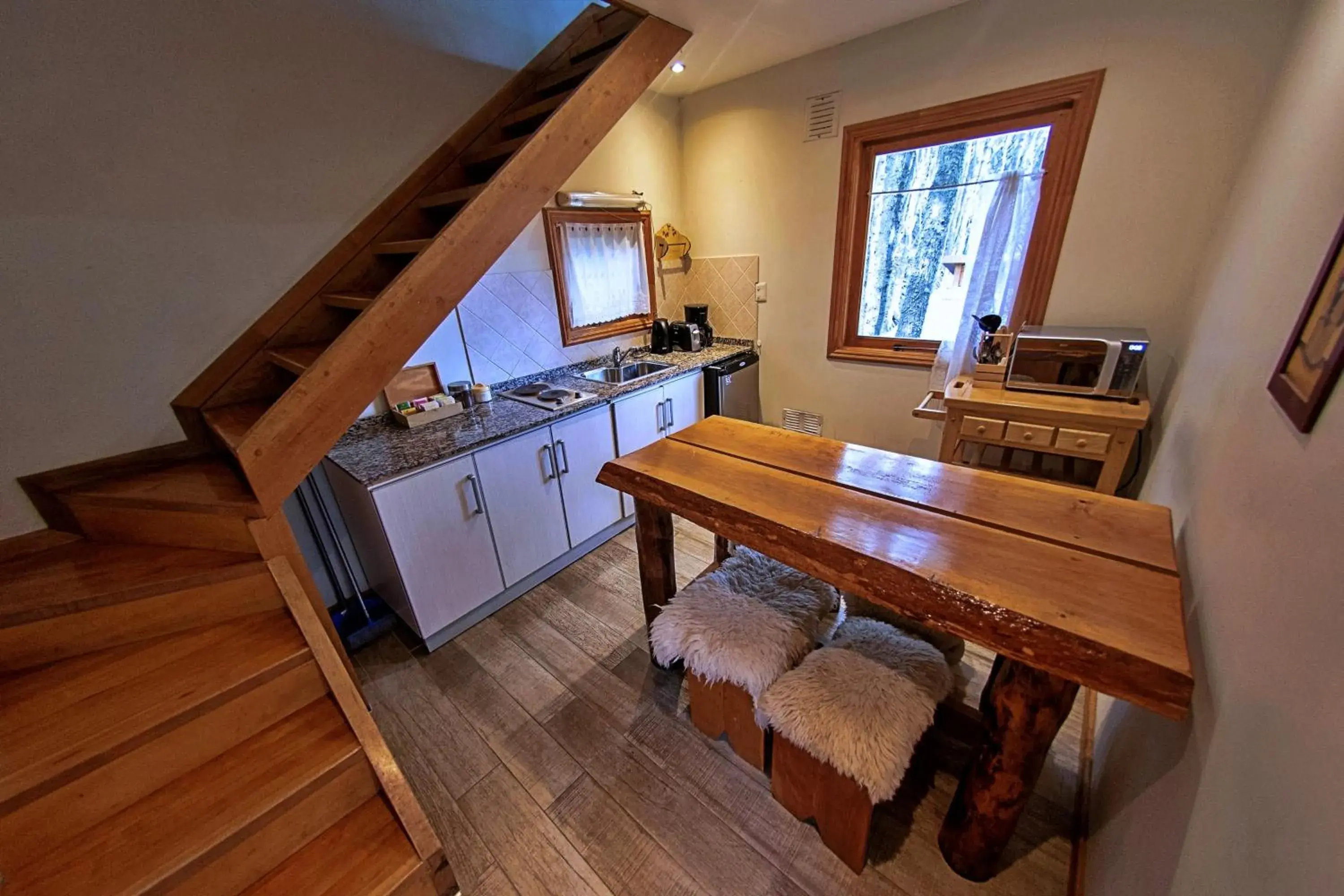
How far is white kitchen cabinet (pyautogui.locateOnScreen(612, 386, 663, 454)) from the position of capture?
2514 mm

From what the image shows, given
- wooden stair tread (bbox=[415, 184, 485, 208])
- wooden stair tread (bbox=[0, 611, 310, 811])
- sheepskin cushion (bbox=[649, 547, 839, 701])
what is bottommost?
sheepskin cushion (bbox=[649, 547, 839, 701])

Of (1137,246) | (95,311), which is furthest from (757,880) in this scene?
(1137,246)

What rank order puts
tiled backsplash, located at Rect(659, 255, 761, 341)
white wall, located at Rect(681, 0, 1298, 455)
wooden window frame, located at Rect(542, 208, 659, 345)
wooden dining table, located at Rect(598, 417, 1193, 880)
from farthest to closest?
tiled backsplash, located at Rect(659, 255, 761, 341), wooden window frame, located at Rect(542, 208, 659, 345), white wall, located at Rect(681, 0, 1298, 455), wooden dining table, located at Rect(598, 417, 1193, 880)

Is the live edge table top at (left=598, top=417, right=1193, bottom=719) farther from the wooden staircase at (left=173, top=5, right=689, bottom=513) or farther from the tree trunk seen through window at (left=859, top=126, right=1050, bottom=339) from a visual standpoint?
the tree trunk seen through window at (left=859, top=126, right=1050, bottom=339)

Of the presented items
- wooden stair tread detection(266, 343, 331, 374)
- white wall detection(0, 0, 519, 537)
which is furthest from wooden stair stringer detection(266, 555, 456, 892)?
white wall detection(0, 0, 519, 537)

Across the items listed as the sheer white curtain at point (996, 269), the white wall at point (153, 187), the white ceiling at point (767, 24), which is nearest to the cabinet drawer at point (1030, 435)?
the sheer white curtain at point (996, 269)

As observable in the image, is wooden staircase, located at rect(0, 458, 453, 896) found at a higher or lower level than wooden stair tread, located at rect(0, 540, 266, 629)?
lower

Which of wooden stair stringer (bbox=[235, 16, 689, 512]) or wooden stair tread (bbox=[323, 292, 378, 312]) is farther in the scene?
wooden stair tread (bbox=[323, 292, 378, 312])

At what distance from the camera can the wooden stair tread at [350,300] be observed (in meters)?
1.62

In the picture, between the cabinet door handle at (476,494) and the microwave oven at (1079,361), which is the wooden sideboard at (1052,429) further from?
the cabinet door handle at (476,494)

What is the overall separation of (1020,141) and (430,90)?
8.96ft

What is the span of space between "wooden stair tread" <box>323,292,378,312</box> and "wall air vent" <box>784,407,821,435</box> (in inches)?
97.5

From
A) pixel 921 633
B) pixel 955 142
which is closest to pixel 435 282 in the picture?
pixel 921 633

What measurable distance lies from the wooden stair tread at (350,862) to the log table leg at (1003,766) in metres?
1.33
